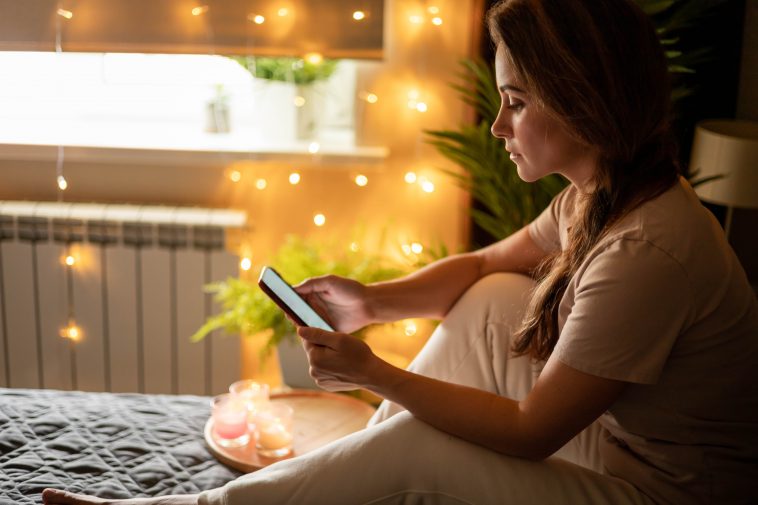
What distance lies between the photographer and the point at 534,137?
1.21 meters

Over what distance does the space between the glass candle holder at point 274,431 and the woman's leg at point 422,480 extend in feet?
1.42

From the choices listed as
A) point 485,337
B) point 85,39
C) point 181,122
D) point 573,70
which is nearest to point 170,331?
point 181,122

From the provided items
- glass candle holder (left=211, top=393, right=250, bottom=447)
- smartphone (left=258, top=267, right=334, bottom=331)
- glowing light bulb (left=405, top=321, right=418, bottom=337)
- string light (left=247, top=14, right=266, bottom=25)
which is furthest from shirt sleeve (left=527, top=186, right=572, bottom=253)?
string light (left=247, top=14, right=266, bottom=25)

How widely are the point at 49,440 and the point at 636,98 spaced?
114 cm

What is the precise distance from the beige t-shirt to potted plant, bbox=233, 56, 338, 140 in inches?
53.3

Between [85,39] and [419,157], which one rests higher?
[85,39]

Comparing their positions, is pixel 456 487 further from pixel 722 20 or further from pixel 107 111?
pixel 107 111

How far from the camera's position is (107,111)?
2531 millimetres

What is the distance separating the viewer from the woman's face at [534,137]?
3.90 ft

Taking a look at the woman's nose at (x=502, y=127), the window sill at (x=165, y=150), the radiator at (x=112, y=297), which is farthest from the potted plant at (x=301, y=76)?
the woman's nose at (x=502, y=127)

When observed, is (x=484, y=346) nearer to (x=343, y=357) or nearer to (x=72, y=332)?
(x=343, y=357)

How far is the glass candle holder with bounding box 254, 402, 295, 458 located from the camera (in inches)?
63.2

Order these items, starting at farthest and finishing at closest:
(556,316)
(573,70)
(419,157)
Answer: (419,157)
(556,316)
(573,70)

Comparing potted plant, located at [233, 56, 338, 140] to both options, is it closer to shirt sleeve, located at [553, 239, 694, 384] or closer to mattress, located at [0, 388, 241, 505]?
mattress, located at [0, 388, 241, 505]
